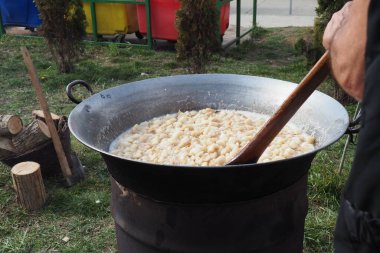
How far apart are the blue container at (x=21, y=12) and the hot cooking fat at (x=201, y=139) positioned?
671 cm

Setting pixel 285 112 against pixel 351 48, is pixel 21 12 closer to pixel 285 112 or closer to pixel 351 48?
pixel 285 112

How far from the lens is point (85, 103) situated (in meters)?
2.01

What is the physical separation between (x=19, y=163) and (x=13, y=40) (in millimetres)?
5477

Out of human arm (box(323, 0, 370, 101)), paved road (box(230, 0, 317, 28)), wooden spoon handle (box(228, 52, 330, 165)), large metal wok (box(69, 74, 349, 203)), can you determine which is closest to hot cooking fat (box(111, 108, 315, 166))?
large metal wok (box(69, 74, 349, 203))

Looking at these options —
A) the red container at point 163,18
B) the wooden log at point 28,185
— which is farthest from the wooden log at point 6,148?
the red container at point 163,18

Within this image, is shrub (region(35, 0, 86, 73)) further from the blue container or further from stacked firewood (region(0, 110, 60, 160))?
stacked firewood (region(0, 110, 60, 160))

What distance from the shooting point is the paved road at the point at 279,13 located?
938 cm

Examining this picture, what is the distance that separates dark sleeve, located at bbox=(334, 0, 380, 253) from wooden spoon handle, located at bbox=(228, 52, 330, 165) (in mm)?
488

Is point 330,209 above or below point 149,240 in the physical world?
below

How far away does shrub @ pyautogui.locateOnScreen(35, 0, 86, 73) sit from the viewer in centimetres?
615

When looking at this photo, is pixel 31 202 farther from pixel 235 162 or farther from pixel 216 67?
pixel 216 67

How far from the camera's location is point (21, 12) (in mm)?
8266

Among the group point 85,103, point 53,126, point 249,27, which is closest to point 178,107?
point 85,103

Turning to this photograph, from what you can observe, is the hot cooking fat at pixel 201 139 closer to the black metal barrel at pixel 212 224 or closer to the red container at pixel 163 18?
the black metal barrel at pixel 212 224
